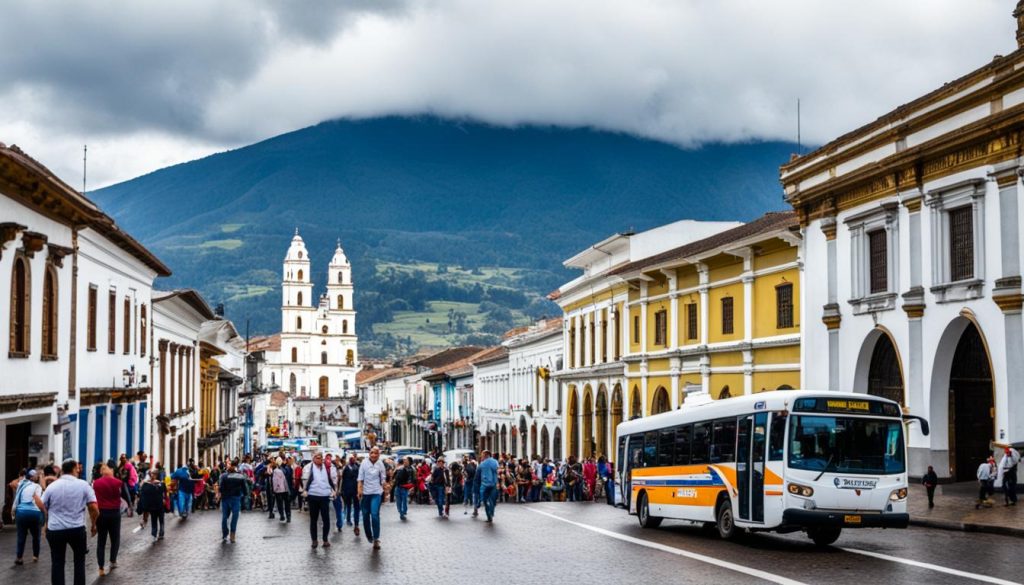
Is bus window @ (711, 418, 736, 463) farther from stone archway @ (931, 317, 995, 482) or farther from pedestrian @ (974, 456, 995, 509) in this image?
stone archway @ (931, 317, 995, 482)

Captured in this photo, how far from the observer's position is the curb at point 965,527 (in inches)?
875

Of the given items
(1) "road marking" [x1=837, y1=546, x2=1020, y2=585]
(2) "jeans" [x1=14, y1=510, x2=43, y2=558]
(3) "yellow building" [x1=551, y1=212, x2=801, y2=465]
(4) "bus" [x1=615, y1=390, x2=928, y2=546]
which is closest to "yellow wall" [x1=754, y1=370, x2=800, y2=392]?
(3) "yellow building" [x1=551, y1=212, x2=801, y2=465]

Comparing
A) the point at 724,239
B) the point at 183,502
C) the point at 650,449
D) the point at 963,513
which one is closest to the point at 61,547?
the point at 650,449

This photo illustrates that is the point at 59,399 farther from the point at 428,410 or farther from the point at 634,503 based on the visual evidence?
the point at 428,410

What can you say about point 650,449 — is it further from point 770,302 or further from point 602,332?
point 602,332

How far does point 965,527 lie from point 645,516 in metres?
6.35

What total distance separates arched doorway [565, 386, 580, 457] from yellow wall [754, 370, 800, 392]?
69.5 ft

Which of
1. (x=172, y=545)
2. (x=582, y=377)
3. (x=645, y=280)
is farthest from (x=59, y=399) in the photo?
(x=582, y=377)

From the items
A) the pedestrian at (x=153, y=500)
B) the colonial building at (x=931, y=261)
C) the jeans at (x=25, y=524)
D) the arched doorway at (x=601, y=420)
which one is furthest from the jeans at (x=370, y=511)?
the arched doorway at (x=601, y=420)

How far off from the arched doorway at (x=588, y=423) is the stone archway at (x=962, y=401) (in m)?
28.9

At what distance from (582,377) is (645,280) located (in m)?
10.4

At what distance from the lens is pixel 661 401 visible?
166 ft

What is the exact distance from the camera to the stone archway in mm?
30984

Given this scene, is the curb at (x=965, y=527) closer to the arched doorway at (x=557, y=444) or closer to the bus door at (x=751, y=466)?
the bus door at (x=751, y=466)
